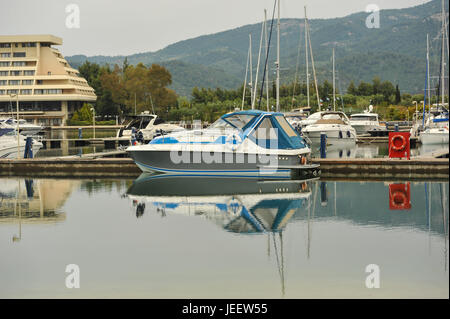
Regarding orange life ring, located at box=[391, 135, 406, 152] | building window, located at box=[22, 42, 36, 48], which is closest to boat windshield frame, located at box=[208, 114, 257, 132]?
orange life ring, located at box=[391, 135, 406, 152]

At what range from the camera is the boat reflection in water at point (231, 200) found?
1509cm

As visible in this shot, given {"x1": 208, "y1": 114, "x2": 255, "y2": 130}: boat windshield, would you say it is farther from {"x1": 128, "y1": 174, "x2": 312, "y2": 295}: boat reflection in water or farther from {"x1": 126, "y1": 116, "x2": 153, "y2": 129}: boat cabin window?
{"x1": 126, "y1": 116, "x2": 153, "y2": 129}: boat cabin window

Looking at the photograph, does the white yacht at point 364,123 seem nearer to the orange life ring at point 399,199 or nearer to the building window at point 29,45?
the orange life ring at point 399,199

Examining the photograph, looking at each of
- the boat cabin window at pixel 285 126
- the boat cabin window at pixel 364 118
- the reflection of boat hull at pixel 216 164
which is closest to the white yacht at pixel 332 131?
the boat cabin window at pixel 364 118

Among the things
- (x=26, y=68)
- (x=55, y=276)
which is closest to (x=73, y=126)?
(x=26, y=68)

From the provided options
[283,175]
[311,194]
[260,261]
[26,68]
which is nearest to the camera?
[260,261]

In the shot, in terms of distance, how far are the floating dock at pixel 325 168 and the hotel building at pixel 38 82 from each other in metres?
81.3

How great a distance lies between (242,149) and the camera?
70.1ft

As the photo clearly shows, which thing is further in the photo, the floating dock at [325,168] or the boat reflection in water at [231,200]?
the floating dock at [325,168]

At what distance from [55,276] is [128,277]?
1.40m

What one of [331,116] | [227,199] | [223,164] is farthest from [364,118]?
[227,199]

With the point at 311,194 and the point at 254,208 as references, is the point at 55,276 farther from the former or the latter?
the point at 311,194

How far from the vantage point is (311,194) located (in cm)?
1931

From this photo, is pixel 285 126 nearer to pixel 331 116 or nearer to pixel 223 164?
pixel 223 164
